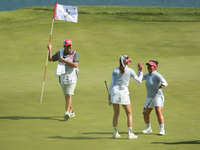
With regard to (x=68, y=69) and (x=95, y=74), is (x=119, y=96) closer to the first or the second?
(x=68, y=69)

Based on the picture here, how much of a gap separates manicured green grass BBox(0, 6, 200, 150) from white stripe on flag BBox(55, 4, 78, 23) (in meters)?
2.59

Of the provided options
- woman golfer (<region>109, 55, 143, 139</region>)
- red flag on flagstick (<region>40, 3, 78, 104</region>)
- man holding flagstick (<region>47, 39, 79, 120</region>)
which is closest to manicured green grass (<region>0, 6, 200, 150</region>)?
woman golfer (<region>109, 55, 143, 139</region>)

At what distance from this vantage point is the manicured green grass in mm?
10562

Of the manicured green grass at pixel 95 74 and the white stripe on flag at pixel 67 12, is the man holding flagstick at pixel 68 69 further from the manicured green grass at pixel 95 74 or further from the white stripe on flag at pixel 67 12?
the white stripe on flag at pixel 67 12

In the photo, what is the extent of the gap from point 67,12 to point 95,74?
6814 mm

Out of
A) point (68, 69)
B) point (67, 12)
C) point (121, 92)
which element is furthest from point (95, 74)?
point (121, 92)

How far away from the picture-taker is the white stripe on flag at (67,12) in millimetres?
15430

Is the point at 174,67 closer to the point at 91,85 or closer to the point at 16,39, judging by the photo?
the point at 91,85

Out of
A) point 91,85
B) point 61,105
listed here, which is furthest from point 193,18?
point 61,105

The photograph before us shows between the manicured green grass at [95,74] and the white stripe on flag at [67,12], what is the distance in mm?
2589

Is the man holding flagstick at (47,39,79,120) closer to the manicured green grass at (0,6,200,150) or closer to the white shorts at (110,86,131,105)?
the manicured green grass at (0,6,200,150)

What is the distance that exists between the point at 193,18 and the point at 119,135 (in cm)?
2981

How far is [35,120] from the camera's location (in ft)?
41.2

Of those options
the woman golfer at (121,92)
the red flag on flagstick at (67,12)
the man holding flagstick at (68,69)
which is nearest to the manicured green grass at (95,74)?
the woman golfer at (121,92)
